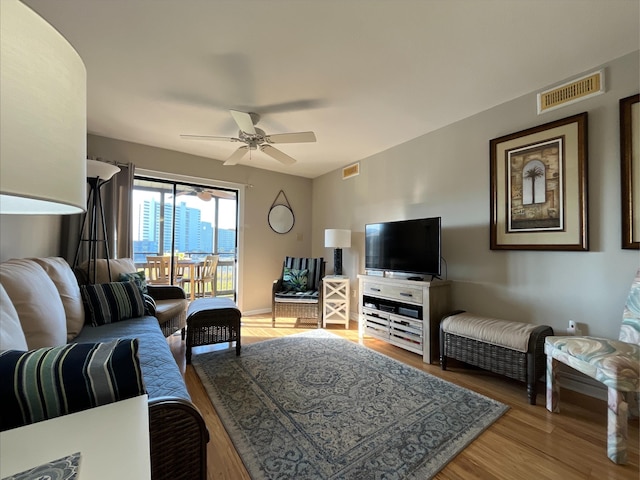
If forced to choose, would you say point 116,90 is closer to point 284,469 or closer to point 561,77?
point 284,469

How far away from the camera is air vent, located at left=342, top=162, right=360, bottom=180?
410 cm

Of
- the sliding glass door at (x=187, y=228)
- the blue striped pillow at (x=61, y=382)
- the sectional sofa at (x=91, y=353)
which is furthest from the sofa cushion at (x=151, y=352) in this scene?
the sliding glass door at (x=187, y=228)

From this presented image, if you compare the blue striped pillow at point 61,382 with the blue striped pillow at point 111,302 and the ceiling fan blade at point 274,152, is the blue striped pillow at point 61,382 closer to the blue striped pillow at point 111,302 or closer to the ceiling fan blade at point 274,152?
the blue striped pillow at point 111,302

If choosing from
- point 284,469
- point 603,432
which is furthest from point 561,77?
point 284,469

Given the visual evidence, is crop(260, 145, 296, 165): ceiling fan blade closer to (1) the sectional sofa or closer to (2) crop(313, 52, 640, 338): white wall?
(2) crop(313, 52, 640, 338): white wall

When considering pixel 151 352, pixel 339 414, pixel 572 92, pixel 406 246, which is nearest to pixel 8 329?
pixel 151 352

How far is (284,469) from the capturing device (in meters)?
1.33

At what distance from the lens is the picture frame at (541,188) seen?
2.06 m

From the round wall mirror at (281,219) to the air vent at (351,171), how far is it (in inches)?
46.7

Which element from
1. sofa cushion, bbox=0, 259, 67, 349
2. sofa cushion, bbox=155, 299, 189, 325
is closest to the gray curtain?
sofa cushion, bbox=155, 299, 189, 325

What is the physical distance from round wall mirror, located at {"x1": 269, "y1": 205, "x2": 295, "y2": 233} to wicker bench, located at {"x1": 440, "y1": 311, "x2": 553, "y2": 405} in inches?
121

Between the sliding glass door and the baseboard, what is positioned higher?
the sliding glass door

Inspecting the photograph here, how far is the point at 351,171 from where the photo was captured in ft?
13.8

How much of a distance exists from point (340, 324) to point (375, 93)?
9.80 ft
